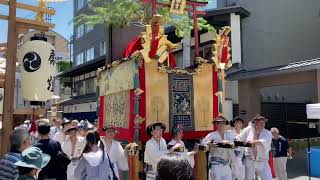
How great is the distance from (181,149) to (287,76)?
998 cm

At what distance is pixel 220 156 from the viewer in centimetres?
661

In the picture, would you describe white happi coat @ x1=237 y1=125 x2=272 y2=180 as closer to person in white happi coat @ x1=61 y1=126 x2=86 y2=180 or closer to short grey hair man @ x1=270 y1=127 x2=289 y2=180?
short grey hair man @ x1=270 y1=127 x2=289 y2=180

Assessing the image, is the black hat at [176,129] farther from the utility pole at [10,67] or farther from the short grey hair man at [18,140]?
the short grey hair man at [18,140]

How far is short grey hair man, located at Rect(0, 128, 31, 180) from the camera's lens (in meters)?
3.67

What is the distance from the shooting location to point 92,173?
4.72 meters

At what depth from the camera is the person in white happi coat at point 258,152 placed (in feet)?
23.8

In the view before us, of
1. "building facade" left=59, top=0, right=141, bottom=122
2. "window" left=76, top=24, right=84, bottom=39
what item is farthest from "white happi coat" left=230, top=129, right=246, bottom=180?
"window" left=76, top=24, right=84, bottom=39

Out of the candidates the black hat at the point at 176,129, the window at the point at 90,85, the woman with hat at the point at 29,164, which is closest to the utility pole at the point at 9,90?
the woman with hat at the point at 29,164

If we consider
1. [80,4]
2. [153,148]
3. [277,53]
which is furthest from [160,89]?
[80,4]

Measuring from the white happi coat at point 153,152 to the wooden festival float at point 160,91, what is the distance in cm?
24

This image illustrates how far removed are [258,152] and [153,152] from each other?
2.35 metres

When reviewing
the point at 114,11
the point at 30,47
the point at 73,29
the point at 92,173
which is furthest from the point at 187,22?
the point at 73,29

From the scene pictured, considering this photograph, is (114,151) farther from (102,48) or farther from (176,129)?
(102,48)

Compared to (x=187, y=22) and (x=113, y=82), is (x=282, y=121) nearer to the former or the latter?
(x=187, y=22)
